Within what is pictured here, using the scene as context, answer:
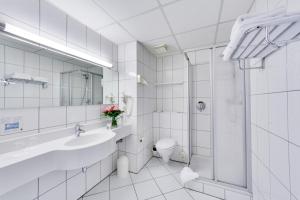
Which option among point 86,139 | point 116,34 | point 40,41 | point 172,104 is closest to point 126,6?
point 116,34

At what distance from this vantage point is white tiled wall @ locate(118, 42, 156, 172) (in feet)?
6.45

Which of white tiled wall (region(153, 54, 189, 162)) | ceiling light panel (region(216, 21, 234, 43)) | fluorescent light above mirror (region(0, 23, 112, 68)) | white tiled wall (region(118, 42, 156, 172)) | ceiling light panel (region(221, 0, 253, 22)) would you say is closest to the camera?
fluorescent light above mirror (region(0, 23, 112, 68))

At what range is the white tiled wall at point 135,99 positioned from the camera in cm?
197

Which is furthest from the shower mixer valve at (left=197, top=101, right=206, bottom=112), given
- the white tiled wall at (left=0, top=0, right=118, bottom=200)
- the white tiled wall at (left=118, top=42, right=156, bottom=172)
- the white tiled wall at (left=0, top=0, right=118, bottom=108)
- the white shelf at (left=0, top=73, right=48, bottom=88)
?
the white shelf at (left=0, top=73, right=48, bottom=88)

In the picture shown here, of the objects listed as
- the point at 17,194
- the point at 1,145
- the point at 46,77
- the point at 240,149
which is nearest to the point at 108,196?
the point at 17,194

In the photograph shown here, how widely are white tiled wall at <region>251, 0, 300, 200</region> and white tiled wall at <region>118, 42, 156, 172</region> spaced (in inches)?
56.0

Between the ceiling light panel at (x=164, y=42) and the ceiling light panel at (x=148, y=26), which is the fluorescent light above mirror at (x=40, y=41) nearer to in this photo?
the ceiling light panel at (x=148, y=26)

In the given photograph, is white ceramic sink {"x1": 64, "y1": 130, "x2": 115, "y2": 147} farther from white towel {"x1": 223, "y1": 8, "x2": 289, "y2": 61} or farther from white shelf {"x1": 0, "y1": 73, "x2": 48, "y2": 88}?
white towel {"x1": 223, "y1": 8, "x2": 289, "y2": 61}

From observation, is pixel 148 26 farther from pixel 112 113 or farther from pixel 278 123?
pixel 278 123

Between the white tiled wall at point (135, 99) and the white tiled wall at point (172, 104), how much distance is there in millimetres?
401

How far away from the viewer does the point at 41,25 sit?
46.3 inches

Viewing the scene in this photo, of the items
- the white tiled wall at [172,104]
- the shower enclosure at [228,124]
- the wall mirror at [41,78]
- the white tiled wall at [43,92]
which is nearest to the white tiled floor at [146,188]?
the white tiled wall at [43,92]

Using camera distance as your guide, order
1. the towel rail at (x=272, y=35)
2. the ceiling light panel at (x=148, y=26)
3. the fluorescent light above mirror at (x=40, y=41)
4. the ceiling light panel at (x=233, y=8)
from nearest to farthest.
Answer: the towel rail at (x=272, y=35) → the fluorescent light above mirror at (x=40, y=41) → the ceiling light panel at (x=233, y=8) → the ceiling light panel at (x=148, y=26)

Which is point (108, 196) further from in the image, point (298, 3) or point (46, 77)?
point (298, 3)
